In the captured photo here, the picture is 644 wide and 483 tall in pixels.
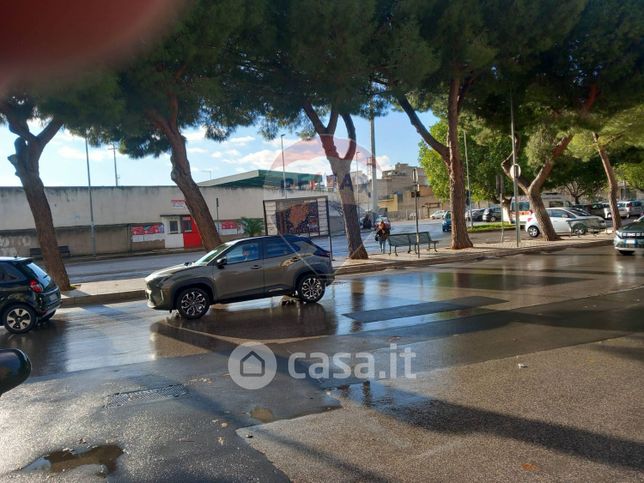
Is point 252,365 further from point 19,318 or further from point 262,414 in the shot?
point 19,318

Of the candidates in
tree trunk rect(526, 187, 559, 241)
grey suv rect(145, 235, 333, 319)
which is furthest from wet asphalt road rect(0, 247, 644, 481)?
tree trunk rect(526, 187, 559, 241)

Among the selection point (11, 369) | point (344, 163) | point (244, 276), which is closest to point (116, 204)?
point (344, 163)

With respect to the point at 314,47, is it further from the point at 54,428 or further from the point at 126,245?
the point at 126,245

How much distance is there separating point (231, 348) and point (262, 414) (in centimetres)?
290

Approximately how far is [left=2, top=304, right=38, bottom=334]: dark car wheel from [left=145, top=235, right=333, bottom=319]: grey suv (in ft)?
7.37

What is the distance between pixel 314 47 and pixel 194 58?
363cm

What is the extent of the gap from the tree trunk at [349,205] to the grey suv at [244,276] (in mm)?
6776

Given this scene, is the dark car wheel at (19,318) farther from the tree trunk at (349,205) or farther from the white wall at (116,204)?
the white wall at (116,204)

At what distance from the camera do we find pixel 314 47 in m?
15.6

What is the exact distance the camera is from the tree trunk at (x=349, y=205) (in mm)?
18266

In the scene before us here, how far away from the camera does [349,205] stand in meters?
19.6

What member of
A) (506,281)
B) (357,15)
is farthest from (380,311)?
(357,15)

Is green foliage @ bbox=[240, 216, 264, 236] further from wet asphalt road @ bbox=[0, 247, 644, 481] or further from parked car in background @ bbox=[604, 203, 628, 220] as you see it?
parked car in background @ bbox=[604, 203, 628, 220]

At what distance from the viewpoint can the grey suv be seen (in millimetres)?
10344
